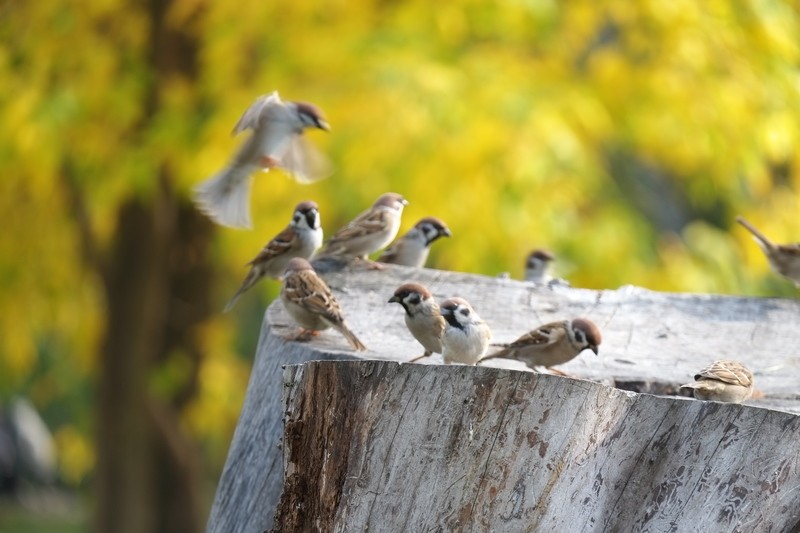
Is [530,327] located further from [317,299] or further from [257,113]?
[257,113]

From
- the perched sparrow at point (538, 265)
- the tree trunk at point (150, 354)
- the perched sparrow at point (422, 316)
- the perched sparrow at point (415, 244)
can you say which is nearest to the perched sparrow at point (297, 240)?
the perched sparrow at point (415, 244)

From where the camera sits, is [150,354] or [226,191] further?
[150,354]

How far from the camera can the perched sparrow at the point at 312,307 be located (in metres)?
3.65

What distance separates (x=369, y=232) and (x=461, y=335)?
1.01m

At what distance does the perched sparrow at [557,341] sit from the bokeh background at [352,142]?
265 centimetres

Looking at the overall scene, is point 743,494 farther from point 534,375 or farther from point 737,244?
point 737,244

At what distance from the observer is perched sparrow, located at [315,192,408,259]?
4.54 metres

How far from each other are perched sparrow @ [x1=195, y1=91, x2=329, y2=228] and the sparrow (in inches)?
9.5

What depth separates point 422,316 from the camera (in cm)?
372

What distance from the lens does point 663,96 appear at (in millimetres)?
7344

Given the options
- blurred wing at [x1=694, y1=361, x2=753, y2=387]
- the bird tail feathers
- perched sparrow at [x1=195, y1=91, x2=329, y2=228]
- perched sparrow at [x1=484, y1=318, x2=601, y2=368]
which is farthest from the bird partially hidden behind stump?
the bird tail feathers

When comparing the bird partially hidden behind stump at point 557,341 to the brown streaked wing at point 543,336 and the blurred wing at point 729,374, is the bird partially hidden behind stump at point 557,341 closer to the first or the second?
the brown streaked wing at point 543,336

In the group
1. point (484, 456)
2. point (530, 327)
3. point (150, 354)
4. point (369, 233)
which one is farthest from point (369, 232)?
point (150, 354)

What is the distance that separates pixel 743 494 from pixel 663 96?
4.99m
